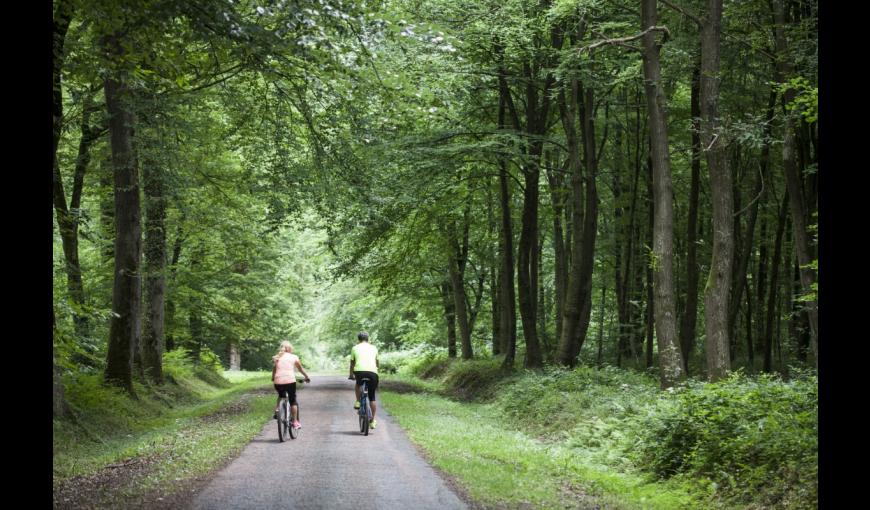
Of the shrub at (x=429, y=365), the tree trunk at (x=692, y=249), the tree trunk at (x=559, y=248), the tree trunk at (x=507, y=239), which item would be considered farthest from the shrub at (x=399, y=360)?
the tree trunk at (x=692, y=249)

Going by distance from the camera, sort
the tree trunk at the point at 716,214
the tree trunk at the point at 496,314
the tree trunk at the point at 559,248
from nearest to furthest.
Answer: the tree trunk at the point at 716,214
the tree trunk at the point at 559,248
the tree trunk at the point at 496,314

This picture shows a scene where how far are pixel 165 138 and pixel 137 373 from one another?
7.16 meters

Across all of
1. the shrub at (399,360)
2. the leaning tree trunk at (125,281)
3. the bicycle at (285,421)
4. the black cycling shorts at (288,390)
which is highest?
the leaning tree trunk at (125,281)

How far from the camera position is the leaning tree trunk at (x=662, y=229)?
1612 centimetres

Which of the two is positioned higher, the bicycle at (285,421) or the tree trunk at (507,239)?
the tree trunk at (507,239)

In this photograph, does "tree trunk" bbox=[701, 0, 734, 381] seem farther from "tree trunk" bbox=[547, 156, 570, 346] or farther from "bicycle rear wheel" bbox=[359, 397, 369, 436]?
"tree trunk" bbox=[547, 156, 570, 346]

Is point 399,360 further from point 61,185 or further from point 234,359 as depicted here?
point 61,185

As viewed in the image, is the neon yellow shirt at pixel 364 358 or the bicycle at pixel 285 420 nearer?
the bicycle at pixel 285 420

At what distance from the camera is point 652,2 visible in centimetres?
1677

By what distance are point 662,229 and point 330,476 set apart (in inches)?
362

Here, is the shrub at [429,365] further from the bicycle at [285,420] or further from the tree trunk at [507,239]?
the bicycle at [285,420]

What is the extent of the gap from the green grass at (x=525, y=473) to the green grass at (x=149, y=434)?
359cm
